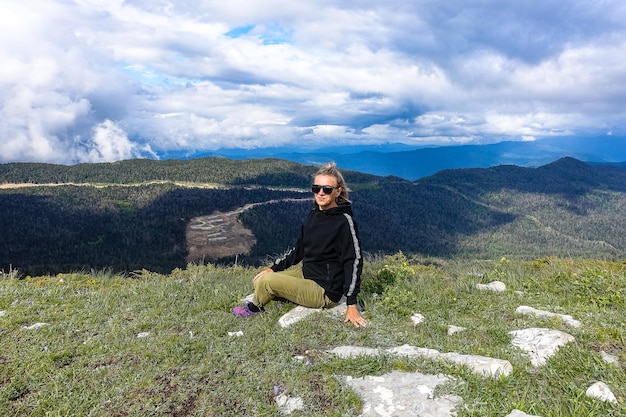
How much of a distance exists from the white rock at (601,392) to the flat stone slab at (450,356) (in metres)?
0.80

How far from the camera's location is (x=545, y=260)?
11070mm

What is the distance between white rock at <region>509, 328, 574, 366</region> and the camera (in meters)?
4.90

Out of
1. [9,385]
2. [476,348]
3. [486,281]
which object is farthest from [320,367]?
[486,281]

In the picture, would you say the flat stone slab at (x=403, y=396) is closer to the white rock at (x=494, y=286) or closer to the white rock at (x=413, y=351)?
the white rock at (x=413, y=351)

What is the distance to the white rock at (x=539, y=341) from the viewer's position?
193 inches

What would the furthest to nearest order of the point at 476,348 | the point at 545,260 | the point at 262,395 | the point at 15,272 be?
the point at 545,260, the point at 15,272, the point at 476,348, the point at 262,395

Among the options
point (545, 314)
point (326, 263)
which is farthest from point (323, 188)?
point (545, 314)

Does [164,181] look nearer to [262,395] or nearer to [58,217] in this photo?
[58,217]

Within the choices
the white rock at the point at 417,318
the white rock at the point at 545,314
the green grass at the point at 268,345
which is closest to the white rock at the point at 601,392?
the green grass at the point at 268,345

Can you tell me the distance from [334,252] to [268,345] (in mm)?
1992

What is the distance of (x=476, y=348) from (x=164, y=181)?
681ft

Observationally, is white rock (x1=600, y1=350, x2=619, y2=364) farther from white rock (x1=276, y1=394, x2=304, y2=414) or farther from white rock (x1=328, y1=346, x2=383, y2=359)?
white rock (x1=276, y1=394, x2=304, y2=414)

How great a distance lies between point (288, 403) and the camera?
164 inches

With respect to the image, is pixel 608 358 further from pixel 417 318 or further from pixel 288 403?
pixel 288 403
